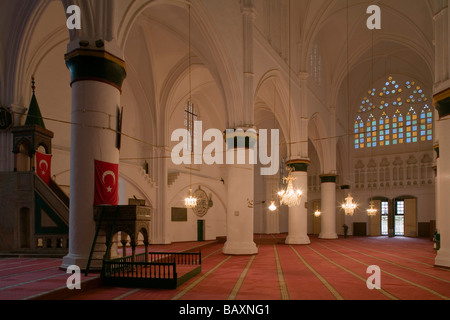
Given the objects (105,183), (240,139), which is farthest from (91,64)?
(240,139)

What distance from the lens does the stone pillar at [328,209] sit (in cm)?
2298

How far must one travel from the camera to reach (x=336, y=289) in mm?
6957

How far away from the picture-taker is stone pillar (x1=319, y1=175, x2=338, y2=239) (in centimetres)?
2298

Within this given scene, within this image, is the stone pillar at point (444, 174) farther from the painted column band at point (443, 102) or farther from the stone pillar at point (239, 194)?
the stone pillar at point (239, 194)

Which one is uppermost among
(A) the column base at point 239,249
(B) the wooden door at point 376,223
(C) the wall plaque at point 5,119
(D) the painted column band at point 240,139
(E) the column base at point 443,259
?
(C) the wall plaque at point 5,119

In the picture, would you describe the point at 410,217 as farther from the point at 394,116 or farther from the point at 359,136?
the point at 394,116

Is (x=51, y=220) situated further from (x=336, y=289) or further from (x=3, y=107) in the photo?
(x=336, y=289)

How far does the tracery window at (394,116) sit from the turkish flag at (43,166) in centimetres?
2080

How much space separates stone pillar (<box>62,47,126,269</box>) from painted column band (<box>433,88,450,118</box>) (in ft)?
25.1

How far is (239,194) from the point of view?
13148mm

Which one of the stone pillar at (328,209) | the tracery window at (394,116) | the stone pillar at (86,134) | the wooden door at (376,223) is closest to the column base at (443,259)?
the stone pillar at (86,134)
